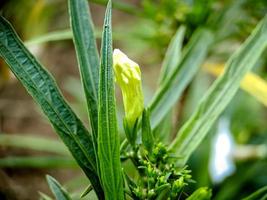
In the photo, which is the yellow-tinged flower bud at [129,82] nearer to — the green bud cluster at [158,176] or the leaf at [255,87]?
the green bud cluster at [158,176]

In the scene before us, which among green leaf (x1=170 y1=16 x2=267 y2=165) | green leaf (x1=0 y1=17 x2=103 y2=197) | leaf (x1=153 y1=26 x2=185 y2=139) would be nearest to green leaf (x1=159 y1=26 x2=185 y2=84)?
leaf (x1=153 y1=26 x2=185 y2=139)

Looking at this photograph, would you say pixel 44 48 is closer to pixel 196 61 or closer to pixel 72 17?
pixel 196 61

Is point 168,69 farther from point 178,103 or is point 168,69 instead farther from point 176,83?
point 178,103

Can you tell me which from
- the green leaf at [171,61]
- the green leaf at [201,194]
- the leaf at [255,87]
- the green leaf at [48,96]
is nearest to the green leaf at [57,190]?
the green leaf at [48,96]

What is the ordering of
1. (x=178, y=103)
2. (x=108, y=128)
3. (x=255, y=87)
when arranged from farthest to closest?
(x=178, y=103) < (x=255, y=87) < (x=108, y=128)

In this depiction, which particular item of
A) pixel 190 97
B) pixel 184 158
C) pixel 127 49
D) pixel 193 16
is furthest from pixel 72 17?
pixel 127 49

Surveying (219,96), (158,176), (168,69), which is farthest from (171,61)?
(158,176)
